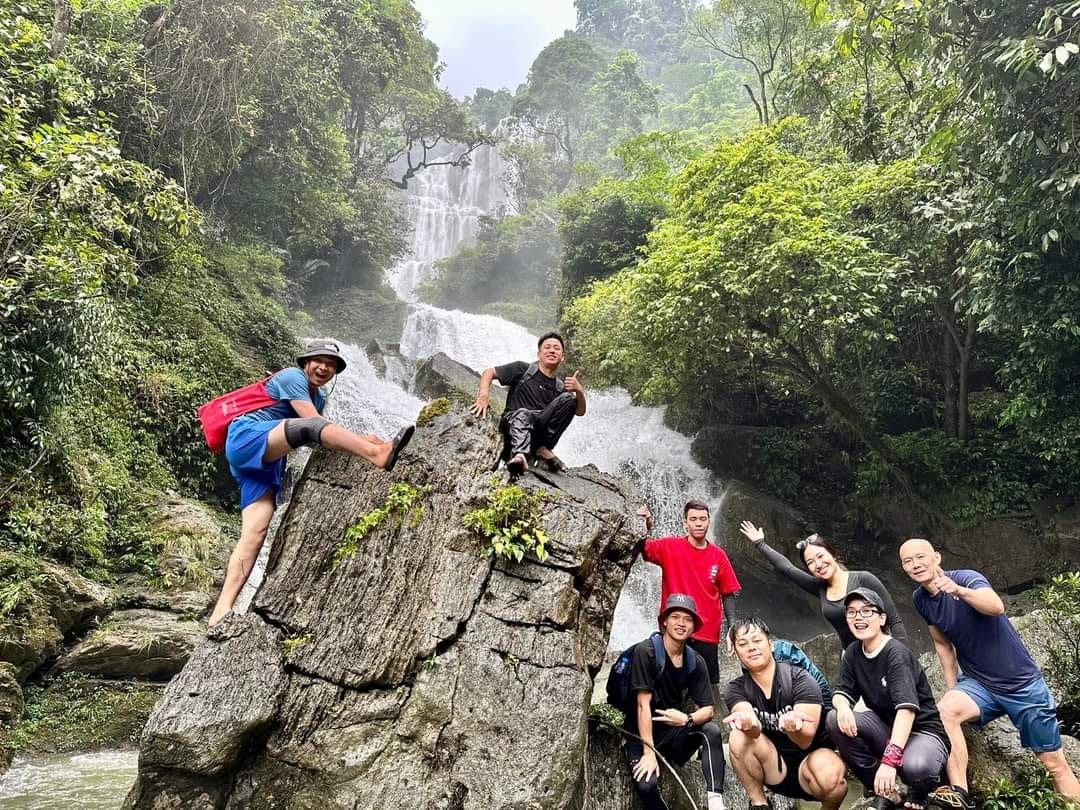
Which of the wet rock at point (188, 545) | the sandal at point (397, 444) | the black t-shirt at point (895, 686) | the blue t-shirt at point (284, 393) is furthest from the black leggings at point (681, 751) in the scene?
the wet rock at point (188, 545)

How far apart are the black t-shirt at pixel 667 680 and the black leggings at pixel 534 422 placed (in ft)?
5.60

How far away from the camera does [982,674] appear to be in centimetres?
351

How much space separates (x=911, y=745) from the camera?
3213 mm

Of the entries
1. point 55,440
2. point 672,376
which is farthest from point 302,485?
point 672,376

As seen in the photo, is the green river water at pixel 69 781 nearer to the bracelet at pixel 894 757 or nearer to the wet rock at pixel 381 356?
the bracelet at pixel 894 757

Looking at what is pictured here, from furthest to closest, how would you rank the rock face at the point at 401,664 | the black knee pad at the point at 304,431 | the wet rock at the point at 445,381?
the wet rock at the point at 445,381 < the black knee pad at the point at 304,431 < the rock face at the point at 401,664

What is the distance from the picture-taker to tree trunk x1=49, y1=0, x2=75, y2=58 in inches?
331

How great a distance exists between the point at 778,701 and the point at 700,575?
1060mm

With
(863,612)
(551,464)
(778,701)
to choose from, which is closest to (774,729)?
(778,701)

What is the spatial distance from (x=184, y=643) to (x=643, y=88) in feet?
121

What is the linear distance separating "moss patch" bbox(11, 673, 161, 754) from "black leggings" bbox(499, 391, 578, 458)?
363 cm

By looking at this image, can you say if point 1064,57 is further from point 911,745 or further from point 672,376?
point 672,376

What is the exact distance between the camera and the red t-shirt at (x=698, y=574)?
4316mm

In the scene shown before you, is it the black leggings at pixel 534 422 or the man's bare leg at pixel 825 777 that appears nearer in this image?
the man's bare leg at pixel 825 777
